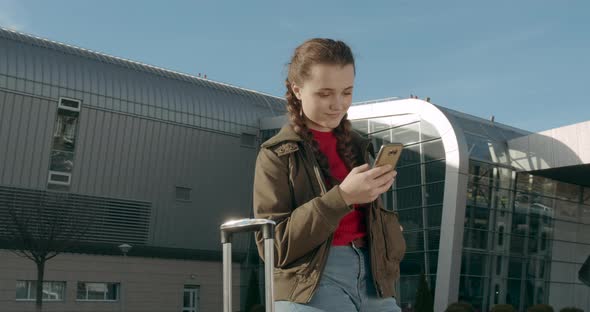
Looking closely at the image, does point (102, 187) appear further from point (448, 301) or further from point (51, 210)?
point (448, 301)

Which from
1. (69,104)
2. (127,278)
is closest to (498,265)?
(127,278)

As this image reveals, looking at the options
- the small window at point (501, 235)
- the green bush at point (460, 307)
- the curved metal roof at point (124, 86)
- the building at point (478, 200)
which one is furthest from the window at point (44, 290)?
the small window at point (501, 235)

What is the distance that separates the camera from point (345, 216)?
9.05 feet

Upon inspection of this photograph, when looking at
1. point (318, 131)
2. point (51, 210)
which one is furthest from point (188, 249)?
point (318, 131)

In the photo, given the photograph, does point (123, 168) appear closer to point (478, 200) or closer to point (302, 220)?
point (478, 200)

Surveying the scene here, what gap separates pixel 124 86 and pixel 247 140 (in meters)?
5.99

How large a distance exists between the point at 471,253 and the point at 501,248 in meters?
1.89

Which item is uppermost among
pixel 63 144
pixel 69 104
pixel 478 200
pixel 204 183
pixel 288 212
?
pixel 69 104

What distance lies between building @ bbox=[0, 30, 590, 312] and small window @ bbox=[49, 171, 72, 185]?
55 millimetres

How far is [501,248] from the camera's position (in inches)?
1147

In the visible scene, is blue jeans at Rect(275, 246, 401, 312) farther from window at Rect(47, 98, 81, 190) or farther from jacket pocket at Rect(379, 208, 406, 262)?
window at Rect(47, 98, 81, 190)

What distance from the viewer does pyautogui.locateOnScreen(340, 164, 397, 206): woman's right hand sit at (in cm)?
252

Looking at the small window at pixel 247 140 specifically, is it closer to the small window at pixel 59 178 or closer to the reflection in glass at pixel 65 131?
the reflection in glass at pixel 65 131

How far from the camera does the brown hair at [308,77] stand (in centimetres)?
277
